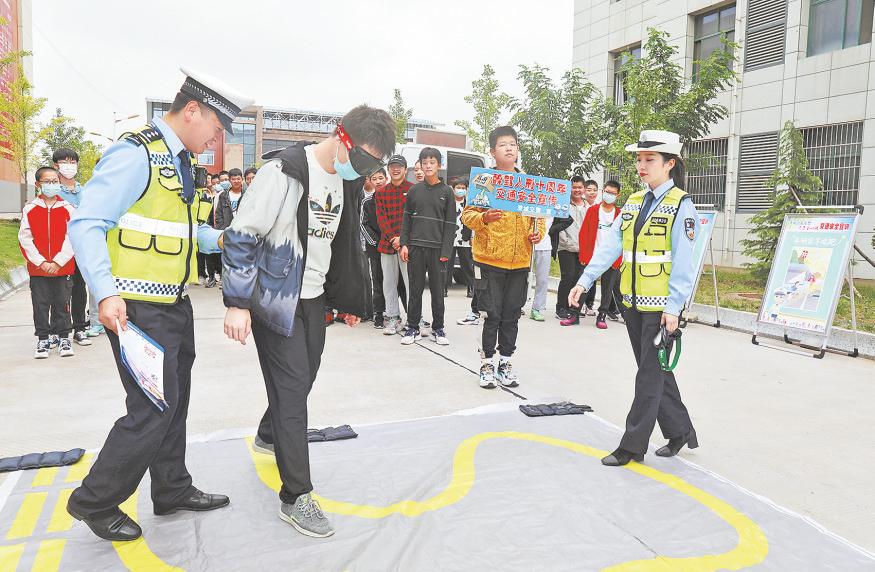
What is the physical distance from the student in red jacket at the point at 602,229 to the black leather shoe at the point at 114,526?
22.1ft

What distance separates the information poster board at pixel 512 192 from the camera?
5148mm

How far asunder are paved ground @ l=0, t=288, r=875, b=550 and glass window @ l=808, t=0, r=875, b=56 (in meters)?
9.72

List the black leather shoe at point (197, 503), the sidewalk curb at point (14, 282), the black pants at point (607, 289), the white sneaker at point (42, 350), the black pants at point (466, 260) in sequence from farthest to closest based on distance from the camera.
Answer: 1. the black pants at point (466, 260)
2. the sidewalk curb at point (14, 282)
3. the black pants at point (607, 289)
4. the white sneaker at point (42, 350)
5. the black leather shoe at point (197, 503)

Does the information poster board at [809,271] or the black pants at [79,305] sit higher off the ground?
the information poster board at [809,271]

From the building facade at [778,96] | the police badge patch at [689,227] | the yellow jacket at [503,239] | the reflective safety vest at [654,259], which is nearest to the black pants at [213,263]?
the yellow jacket at [503,239]

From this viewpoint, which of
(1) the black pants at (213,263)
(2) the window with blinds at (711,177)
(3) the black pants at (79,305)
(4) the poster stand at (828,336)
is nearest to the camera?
(3) the black pants at (79,305)

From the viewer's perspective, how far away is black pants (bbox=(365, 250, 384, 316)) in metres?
8.45

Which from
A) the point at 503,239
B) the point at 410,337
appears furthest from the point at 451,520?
the point at 410,337

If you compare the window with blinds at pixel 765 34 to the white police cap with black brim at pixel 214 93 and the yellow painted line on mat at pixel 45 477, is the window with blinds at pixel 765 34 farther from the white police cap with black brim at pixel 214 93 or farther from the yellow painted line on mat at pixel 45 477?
the yellow painted line on mat at pixel 45 477

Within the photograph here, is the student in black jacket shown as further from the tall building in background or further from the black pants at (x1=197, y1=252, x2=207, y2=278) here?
the tall building in background

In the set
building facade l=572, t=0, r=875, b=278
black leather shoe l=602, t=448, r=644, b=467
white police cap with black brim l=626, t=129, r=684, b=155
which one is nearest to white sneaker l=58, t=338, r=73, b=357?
black leather shoe l=602, t=448, r=644, b=467

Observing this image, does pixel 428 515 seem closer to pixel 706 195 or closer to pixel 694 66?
pixel 706 195

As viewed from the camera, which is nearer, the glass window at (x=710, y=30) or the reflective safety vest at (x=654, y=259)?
the reflective safety vest at (x=654, y=259)

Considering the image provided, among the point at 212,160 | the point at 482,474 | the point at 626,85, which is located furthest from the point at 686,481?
the point at 212,160
